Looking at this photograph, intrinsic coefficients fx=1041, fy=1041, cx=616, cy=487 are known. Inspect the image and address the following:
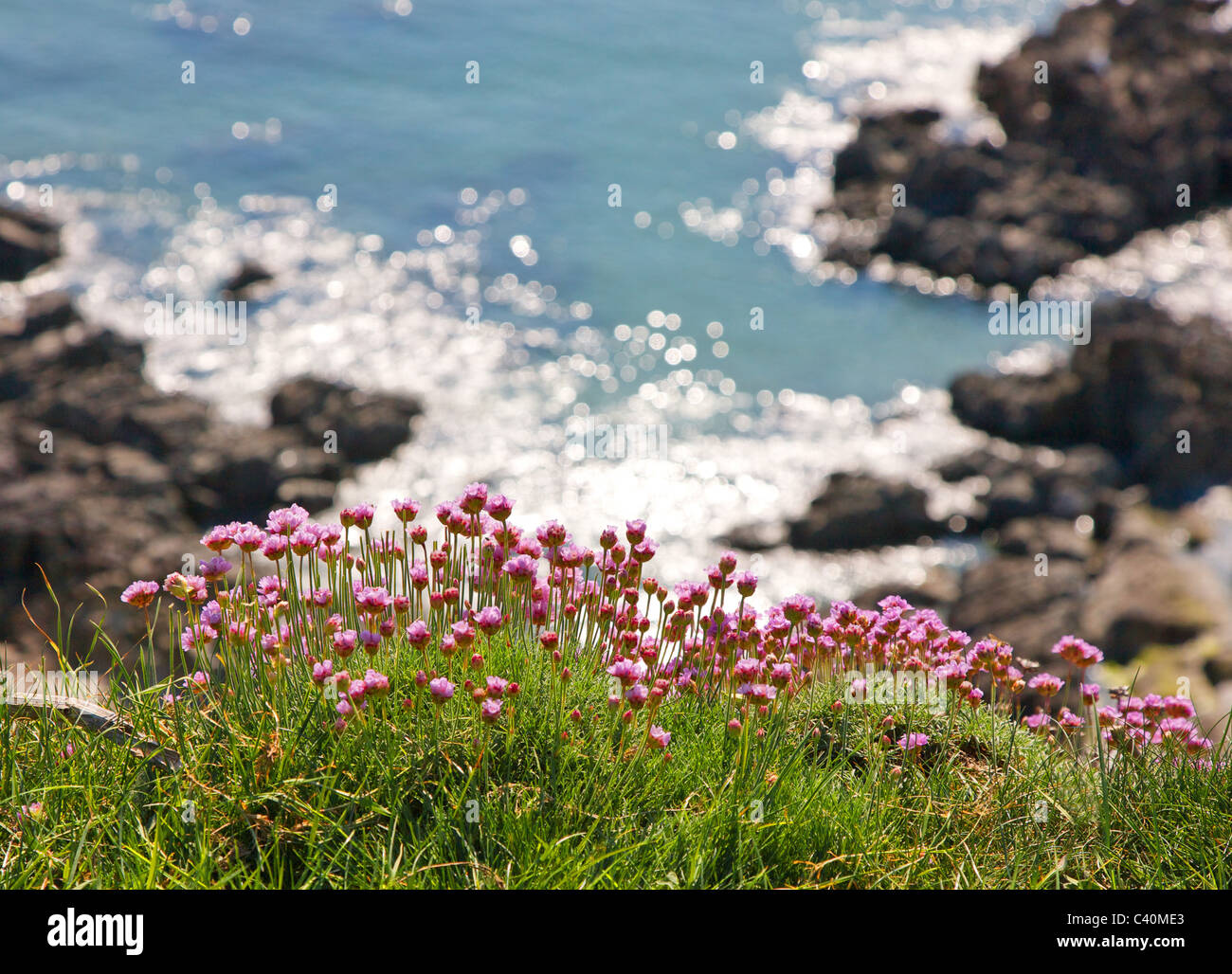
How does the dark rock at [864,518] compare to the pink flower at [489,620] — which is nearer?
the pink flower at [489,620]

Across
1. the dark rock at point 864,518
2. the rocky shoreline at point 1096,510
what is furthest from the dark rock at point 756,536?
the dark rock at point 864,518

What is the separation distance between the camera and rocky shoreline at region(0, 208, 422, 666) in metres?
13.9

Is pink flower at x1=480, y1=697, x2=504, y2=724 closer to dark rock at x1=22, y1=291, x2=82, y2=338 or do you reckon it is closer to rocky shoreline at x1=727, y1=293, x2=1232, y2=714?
rocky shoreline at x1=727, y1=293, x2=1232, y2=714

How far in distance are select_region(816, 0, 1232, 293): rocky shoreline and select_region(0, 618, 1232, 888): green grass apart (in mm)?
23264

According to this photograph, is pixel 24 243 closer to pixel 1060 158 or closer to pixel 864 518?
pixel 864 518

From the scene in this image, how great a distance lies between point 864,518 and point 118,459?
11.7 m

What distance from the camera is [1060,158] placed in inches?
1104

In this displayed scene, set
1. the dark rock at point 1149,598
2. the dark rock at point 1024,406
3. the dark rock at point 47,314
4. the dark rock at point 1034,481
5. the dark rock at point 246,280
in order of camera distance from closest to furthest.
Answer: the dark rock at point 1149,598 → the dark rock at point 1034,481 → the dark rock at point 47,314 → the dark rock at point 1024,406 → the dark rock at point 246,280

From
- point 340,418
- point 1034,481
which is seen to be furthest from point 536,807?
point 340,418

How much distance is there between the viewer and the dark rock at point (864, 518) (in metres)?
16.5

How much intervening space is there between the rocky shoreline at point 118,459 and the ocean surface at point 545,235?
1198mm

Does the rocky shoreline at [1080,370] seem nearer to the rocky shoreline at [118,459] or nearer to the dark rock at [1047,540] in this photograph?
the dark rock at [1047,540]

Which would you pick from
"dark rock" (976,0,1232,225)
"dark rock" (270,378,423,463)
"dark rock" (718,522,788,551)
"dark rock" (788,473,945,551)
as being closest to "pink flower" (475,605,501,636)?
"dark rock" (788,473,945,551)
